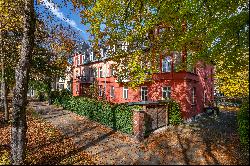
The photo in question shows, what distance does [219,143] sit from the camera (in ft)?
42.2

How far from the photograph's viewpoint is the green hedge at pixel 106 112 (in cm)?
1571

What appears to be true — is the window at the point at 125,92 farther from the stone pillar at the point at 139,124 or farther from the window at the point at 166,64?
the stone pillar at the point at 139,124

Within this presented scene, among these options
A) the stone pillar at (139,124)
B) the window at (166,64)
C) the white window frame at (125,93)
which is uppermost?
the window at (166,64)

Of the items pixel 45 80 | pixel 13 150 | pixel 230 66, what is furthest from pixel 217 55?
pixel 45 80

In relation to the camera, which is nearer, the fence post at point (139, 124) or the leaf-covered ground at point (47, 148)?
the leaf-covered ground at point (47, 148)

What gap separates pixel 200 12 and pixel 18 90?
10.5m

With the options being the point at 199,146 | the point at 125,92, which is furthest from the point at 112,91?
the point at 199,146

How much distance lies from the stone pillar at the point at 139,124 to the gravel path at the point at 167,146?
1.24 feet

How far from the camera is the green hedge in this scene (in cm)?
1571

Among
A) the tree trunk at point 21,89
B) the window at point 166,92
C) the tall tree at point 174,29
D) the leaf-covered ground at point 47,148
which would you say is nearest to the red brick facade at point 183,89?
the window at point 166,92

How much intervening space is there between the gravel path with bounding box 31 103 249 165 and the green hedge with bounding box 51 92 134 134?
64 cm

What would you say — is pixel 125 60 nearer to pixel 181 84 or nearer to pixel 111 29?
pixel 111 29

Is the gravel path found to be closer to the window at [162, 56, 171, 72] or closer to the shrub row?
the shrub row

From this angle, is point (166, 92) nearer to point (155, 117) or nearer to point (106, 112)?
point (155, 117)
